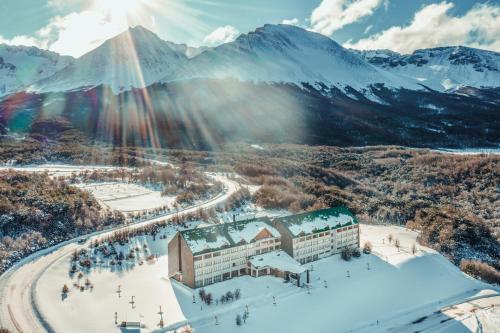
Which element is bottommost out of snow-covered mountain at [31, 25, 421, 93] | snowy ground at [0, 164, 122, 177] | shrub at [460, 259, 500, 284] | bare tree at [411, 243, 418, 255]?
shrub at [460, 259, 500, 284]

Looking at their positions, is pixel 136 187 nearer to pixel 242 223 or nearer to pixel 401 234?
pixel 242 223

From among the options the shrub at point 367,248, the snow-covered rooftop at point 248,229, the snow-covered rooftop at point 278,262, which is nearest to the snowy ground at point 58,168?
the snow-covered rooftop at point 248,229

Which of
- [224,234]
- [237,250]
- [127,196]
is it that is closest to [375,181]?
[127,196]

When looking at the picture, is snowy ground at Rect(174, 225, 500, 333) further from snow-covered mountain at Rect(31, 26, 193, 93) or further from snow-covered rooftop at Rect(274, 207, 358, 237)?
snow-covered mountain at Rect(31, 26, 193, 93)

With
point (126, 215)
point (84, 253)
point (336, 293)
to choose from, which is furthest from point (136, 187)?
point (336, 293)

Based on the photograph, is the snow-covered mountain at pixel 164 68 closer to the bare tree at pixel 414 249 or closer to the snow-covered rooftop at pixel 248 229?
the snow-covered rooftop at pixel 248 229

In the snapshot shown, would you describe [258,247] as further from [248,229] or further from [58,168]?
[58,168]

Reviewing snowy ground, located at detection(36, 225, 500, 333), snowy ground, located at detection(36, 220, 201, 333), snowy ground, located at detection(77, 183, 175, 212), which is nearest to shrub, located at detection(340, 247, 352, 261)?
snowy ground, located at detection(36, 225, 500, 333)
